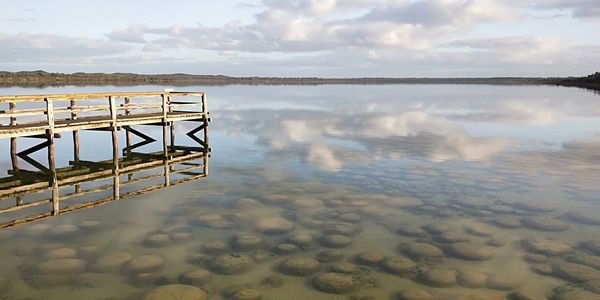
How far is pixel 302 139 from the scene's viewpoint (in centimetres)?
2495

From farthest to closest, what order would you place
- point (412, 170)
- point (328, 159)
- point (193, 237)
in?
point (328, 159)
point (412, 170)
point (193, 237)

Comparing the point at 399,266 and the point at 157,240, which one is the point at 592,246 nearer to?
the point at 399,266

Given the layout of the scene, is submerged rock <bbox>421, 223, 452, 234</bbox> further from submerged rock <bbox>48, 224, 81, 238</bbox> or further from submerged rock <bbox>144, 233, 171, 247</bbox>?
submerged rock <bbox>48, 224, 81, 238</bbox>

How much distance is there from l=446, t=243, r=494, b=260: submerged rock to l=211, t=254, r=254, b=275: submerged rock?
3.92m

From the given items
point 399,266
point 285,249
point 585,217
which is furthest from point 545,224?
point 285,249

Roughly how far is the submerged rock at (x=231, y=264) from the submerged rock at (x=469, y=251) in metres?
3.92

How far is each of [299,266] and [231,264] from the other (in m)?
1.22

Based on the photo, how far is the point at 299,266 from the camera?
840 centimetres

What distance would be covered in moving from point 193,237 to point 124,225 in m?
Result: 1.89

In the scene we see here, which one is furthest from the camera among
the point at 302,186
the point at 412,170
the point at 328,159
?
the point at 328,159

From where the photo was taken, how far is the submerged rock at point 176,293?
23.5 ft

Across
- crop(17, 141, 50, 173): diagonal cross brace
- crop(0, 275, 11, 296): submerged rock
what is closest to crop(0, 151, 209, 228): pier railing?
crop(17, 141, 50, 173): diagonal cross brace

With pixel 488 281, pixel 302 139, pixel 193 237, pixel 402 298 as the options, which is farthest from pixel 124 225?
pixel 302 139

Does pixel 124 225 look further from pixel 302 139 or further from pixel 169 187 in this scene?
pixel 302 139
